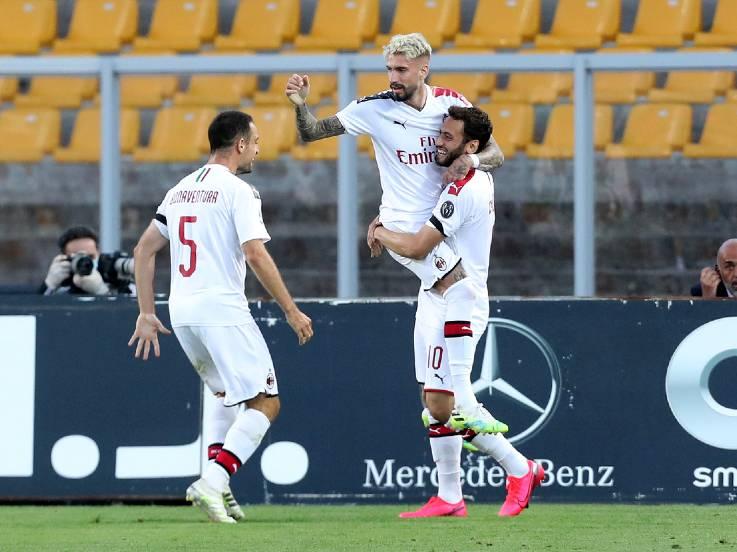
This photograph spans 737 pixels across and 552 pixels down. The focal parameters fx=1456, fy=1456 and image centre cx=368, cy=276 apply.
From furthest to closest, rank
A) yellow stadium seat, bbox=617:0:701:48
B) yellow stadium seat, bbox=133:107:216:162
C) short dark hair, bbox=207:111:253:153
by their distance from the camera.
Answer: yellow stadium seat, bbox=617:0:701:48 < yellow stadium seat, bbox=133:107:216:162 < short dark hair, bbox=207:111:253:153

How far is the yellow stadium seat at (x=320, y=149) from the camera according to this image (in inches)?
326

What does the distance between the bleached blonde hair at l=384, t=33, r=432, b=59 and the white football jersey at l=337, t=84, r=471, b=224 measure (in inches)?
10.8

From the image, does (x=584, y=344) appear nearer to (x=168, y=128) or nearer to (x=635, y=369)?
(x=635, y=369)

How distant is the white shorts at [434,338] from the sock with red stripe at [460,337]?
0.03m

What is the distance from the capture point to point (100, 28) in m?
12.3

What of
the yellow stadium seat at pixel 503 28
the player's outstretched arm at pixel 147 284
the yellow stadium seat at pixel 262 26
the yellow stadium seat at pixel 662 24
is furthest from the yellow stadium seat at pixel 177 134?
the yellow stadium seat at pixel 662 24

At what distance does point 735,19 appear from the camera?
10242 mm

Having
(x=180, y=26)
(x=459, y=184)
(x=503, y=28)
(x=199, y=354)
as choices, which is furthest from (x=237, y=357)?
(x=180, y=26)

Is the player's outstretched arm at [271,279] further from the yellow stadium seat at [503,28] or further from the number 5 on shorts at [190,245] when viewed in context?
the yellow stadium seat at [503,28]

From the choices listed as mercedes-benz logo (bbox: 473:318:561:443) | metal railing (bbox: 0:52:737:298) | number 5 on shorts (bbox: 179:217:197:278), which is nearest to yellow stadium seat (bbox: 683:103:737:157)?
metal railing (bbox: 0:52:737:298)

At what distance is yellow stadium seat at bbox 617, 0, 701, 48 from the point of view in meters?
10.9

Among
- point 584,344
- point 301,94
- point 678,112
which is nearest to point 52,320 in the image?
point 301,94

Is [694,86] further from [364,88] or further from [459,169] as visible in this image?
[459,169]

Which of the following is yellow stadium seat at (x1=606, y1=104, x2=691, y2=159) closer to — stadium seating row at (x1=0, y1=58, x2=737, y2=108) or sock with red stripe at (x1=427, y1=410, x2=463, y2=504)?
stadium seating row at (x1=0, y1=58, x2=737, y2=108)
